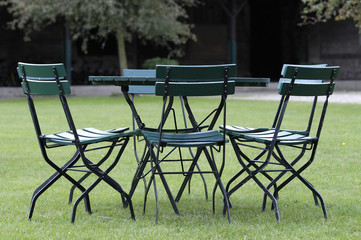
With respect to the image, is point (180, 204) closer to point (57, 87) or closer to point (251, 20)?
point (57, 87)

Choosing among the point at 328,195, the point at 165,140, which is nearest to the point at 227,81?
the point at 165,140

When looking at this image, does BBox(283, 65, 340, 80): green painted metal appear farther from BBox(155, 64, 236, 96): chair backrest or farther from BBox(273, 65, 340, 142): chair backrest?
BBox(155, 64, 236, 96): chair backrest

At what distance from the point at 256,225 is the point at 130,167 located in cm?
249

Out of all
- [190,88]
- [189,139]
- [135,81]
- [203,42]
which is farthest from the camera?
[203,42]

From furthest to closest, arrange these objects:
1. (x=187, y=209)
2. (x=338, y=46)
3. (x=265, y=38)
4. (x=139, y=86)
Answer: (x=265, y=38) → (x=338, y=46) → (x=139, y=86) → (x=187, y=209)

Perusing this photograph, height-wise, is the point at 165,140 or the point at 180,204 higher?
the point at 165,140

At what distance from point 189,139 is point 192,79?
0.38 metres

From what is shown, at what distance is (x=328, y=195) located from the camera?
4992 mm

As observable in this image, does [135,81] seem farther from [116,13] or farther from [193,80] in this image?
[116,13]

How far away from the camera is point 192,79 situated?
163 inches

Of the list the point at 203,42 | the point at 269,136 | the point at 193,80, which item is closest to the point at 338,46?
the point at 203,42

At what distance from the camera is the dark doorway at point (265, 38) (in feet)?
84.3

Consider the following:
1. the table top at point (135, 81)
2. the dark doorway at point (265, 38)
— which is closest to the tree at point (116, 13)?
the dark doorway at point (265, 38)

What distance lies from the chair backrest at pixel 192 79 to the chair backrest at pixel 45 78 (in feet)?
1.94
